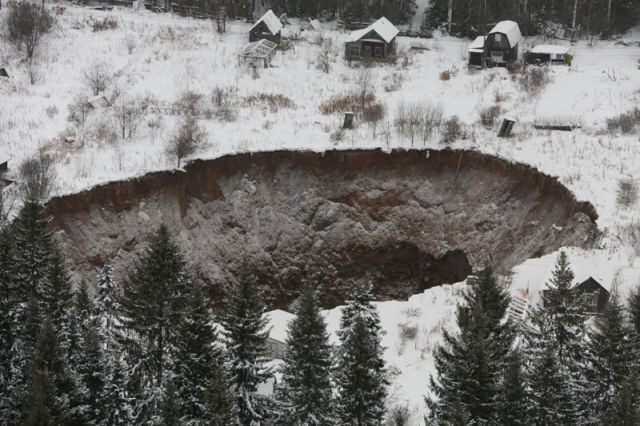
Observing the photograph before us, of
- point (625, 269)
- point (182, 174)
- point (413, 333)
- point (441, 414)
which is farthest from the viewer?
point (182, 174)

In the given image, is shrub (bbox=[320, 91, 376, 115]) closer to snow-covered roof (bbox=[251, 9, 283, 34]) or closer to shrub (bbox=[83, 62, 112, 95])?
snow-covered roof (bbox=[251, 9, 283, 34])

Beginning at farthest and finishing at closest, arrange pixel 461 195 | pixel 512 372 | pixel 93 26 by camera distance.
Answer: pixel 93 26 < pixel 461 195 < pixel 512 372

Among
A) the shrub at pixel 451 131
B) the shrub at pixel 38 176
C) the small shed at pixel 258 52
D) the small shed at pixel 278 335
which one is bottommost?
the small shed at pixel 278 335

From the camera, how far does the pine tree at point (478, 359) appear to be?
13891 mm

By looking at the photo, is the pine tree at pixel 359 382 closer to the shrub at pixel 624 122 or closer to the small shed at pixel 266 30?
the shrub at pixel 624 122

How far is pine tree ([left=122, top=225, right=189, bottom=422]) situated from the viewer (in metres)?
16.1

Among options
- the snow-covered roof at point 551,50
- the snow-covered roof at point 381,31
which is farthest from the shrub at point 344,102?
the snow-covered roof at point 551,50

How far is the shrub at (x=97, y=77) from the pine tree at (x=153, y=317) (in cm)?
2115

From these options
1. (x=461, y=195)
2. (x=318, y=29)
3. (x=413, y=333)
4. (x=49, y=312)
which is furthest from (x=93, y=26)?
(x=413, y=333)

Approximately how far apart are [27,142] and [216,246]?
31.4 feet

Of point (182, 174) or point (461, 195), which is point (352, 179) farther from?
point (182, 174)

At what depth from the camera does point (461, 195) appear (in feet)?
101

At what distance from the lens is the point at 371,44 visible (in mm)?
43469

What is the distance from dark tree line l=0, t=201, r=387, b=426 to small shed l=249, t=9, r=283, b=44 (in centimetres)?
2842
